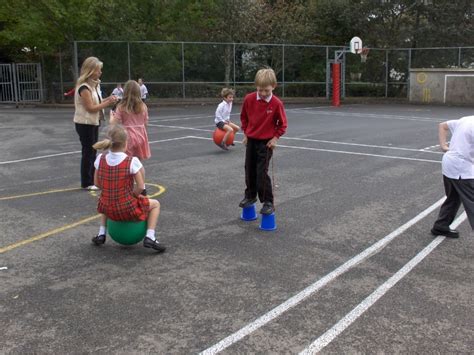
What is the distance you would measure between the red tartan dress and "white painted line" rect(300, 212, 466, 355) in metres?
2.23

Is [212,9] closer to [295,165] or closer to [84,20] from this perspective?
[84,20]

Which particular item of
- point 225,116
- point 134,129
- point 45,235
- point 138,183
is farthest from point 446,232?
point 225,116

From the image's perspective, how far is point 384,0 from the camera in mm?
30125

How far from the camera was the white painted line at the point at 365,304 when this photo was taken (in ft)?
12.3

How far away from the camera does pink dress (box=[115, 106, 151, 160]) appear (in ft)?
23.2

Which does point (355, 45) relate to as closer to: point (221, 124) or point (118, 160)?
point (221, 124)

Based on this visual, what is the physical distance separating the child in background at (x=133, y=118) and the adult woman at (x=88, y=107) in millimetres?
410

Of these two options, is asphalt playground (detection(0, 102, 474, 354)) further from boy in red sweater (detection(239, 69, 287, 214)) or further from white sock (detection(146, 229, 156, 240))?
boy in red sweater (detection(239, 69, 287, 214))

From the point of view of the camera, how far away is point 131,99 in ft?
22.8

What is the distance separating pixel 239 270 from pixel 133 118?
2917 millimetres

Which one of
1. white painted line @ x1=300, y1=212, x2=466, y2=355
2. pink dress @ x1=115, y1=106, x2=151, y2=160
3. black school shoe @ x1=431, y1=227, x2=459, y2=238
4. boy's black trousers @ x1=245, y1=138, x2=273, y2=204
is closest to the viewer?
white painted line @ x1=300, y1=212, x2=466, y2=355

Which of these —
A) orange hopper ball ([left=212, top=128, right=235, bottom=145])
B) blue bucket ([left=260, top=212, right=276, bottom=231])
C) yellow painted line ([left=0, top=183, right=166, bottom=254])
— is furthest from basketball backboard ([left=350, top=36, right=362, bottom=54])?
yellow painted line ([left=0, top=183, right=166, bottom=254])

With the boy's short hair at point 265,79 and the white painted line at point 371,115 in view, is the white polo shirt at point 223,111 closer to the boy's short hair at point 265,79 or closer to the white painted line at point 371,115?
the boy's short hair at point 265,79

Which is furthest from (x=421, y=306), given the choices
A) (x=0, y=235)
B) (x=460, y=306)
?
(x=0, y=235)
